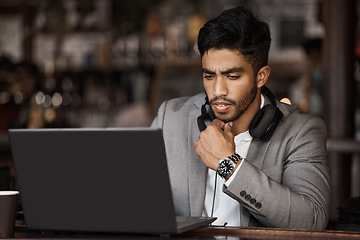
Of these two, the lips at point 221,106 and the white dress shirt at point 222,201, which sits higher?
the lips at point 221,106

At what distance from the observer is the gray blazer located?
165 cm

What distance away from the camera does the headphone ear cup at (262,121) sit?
6.00 feet

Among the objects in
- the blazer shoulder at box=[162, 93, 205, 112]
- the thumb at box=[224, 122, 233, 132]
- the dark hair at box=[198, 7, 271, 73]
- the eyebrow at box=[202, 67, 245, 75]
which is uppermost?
the dark hair at box=[198, 7, 271, 73]

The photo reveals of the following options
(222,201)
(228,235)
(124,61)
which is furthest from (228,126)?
(124,61)

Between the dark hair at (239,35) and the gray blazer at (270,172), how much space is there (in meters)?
0.22

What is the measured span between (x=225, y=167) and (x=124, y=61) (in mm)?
4676

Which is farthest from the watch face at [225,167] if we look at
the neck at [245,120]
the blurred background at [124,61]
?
the blurred background at [124,61]

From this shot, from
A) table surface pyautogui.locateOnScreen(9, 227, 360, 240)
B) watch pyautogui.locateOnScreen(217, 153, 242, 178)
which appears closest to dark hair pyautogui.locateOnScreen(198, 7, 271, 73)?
watch pyautogui.locateOnScreen(217, 153, 242, 178)

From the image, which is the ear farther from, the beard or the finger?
the finger

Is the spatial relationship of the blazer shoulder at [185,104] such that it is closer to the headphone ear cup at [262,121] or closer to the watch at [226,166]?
the headphone ear cup at [262,121]

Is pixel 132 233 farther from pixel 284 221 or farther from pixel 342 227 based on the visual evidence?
pixel 342 227

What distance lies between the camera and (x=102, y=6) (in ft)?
20.6

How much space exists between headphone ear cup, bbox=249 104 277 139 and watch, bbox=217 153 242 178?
227 mm

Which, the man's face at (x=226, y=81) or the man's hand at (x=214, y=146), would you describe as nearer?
the man's hand at (x=214, y=146)
